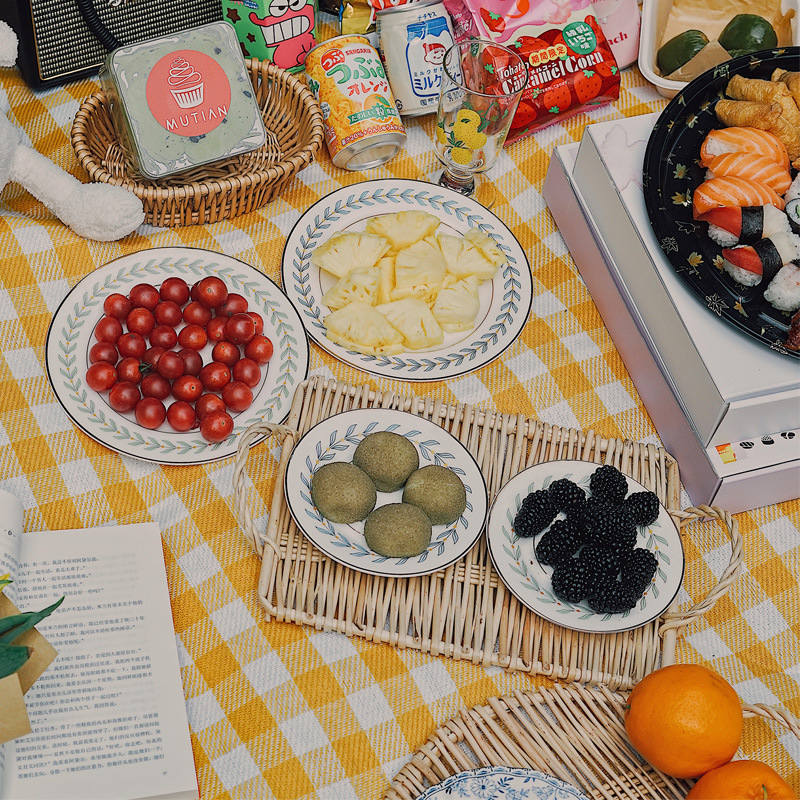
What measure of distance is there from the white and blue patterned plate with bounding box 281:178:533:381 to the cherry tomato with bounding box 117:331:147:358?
0.20 m

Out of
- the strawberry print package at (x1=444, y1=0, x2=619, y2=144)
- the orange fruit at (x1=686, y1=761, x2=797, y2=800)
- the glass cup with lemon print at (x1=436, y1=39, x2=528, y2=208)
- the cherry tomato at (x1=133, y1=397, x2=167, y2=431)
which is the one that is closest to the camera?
the orange fruit at (x1=686, y1=761, x2=797, y2=800)

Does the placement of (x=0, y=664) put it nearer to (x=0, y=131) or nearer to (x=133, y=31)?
(x=0, y=131)

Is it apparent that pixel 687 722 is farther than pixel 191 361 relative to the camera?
No

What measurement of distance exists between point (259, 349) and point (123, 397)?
17 centimetres

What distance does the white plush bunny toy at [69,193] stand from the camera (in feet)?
3.47

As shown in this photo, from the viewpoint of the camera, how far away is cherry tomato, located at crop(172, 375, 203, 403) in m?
0.98

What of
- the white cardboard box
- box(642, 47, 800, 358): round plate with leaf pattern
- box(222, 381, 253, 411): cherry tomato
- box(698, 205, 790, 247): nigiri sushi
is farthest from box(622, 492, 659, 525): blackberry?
box(222, 381, 253, 411): cherry tomato

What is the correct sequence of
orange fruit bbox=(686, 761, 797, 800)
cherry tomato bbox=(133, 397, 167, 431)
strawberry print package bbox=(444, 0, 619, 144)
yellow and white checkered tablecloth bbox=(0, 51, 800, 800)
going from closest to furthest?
orange fruit bbox=(686, 761, 797, 800)
yellow and white checkered tablecloth bbox=(0, 51, 800, 800)
cherry tomato bbox=(133, 397, 167, 431)
strawberry print package bbox=(444, 0, 619, 144)

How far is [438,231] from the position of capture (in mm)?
1184

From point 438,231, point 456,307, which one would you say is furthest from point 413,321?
point 438,231

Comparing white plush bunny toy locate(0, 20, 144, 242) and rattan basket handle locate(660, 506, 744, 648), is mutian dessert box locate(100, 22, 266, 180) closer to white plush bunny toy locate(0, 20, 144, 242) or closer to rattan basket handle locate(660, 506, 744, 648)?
white plush bunny toy locate(0, 20, 144, 242)

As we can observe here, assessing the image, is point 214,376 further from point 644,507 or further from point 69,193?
point 644,507

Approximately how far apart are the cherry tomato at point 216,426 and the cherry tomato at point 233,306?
15cm

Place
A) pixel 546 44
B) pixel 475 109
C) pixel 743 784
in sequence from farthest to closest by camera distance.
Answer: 1. pixel 546 44
2. pixel 475 109
3. pixel 743 784
